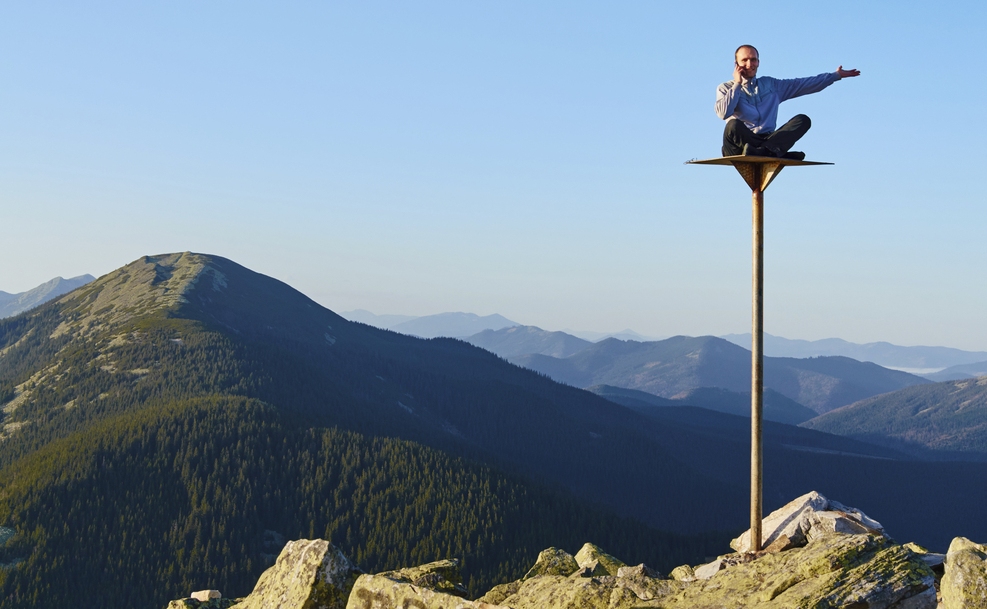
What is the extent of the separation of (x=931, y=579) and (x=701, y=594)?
6541mm

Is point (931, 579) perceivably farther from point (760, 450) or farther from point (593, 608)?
point (593, 608)

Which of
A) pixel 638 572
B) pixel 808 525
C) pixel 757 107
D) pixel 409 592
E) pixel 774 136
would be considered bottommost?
pixel 638 572

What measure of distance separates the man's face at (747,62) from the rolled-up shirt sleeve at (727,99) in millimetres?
445

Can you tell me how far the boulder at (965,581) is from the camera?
23.1m

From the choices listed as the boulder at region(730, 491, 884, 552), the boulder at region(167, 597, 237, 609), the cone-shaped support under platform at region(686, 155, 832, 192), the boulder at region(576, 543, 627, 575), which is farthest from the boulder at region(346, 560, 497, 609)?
the cone-shaped support under platform at region(686, 155, 832, 192)

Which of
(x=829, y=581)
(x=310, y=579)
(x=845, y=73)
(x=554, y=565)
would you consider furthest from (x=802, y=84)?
(x=554, y=565)

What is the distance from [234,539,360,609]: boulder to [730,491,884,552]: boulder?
47.9 ft

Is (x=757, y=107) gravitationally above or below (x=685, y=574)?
above

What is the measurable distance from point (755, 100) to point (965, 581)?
1513cm

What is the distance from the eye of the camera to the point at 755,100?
25.0m

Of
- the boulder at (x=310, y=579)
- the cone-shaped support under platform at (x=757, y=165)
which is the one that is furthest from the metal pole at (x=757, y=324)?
the boulder at (x=310, y=579)

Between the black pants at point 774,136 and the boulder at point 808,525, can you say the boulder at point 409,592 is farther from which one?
the black pants at point 774,136

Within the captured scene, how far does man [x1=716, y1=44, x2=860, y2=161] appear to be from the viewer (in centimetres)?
2458

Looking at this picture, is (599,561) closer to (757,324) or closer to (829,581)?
(829,581)
